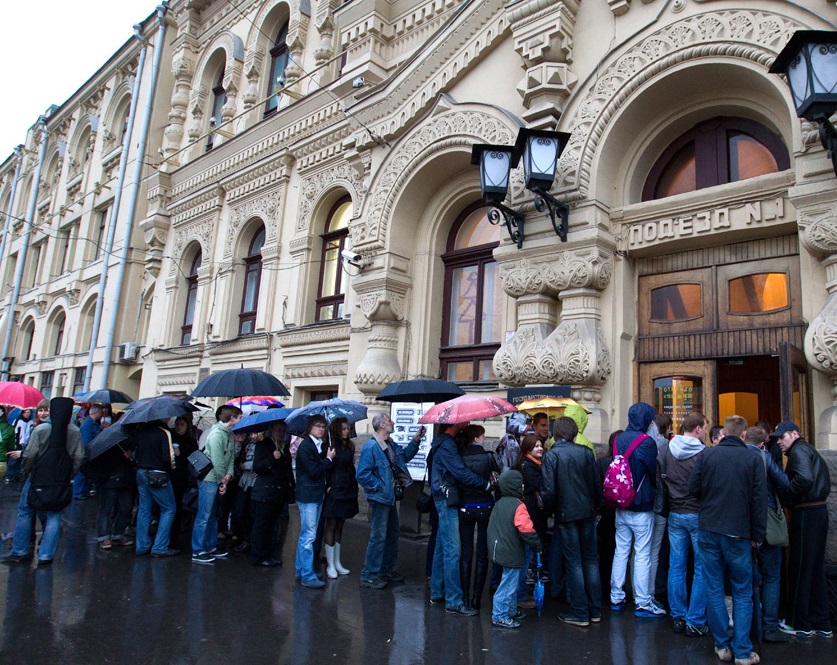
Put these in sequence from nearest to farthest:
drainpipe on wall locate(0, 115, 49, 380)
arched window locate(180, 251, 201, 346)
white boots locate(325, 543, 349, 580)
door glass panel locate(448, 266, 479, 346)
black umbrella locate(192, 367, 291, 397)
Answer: white boots locate(325, 543, 349, 580) < black umbrella locate(192, 367, 291, 397) < door glass panel locate(448, 266, 479, 346) < arched window locate(180, 251, 201, 346) < drainpipe on wall locate(0, 115, 49, 380)

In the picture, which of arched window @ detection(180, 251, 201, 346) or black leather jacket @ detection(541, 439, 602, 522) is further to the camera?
arched window @ detection(180, 251, 201, 346)

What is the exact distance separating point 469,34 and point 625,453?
7170 mm

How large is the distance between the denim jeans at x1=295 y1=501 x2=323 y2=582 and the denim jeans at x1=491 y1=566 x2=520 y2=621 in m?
2.04

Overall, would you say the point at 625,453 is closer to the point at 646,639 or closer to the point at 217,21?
the point at 646,639

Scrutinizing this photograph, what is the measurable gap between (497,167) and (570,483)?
4.09 meters

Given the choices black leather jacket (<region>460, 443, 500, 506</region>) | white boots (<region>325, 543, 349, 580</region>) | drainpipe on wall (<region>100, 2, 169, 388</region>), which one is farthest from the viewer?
drainpipe on wall (<region>100, 2, 169, 388</region>)

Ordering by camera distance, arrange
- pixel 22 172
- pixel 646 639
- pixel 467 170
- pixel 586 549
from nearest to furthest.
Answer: pixel 646 639 → pixel 586 549 → pixel 467 170 → pixel 22 172

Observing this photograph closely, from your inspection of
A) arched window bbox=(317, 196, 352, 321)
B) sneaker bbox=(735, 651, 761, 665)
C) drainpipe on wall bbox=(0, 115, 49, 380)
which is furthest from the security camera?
drainpipe on wall bbox=(0, 115, 49, 380)

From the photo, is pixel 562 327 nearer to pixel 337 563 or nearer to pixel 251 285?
pixel 337 563

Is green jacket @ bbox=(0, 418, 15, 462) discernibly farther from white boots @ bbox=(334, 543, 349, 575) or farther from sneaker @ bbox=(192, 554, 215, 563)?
white boots @ bbox=(334, 543, 349, 575)

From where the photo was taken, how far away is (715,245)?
25.2ft

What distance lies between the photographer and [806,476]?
4.97 metres

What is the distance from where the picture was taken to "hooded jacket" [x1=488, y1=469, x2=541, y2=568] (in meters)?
5.17

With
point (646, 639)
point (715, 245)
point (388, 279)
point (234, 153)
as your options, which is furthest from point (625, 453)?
point (234, 153)
